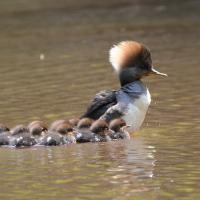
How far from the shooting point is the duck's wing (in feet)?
32.6

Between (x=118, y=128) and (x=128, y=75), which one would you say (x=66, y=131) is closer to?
(x=118, y=128)

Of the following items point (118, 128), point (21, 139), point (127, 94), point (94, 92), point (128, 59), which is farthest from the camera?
point (94, 92)

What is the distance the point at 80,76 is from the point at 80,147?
5020mm

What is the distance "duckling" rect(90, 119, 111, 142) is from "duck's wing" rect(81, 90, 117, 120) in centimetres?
38

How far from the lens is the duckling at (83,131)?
947 cm

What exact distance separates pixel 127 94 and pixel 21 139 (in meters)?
1.43

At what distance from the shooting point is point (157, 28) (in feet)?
65.5

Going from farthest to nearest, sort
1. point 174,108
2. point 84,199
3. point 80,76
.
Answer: point 80,76, point 174,108, point 84,199

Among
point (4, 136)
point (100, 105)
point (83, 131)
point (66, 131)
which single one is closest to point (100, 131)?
point (83, 131)

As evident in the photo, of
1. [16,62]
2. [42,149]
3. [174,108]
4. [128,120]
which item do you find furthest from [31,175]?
[16,62]

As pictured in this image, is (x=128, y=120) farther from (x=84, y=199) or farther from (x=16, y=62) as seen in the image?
(x=16, y=62)

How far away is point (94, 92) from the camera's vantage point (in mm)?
12773

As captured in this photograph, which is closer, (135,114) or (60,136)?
(60,136)

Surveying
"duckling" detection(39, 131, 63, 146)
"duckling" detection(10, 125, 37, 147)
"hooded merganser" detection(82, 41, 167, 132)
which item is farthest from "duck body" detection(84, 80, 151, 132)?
"duckling" detection(10, 125, 37, 147)
